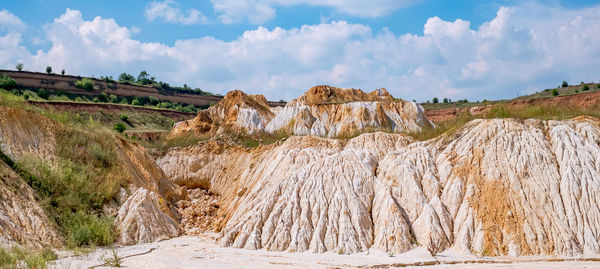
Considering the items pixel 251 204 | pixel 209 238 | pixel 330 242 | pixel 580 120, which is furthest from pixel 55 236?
pixel 580 120

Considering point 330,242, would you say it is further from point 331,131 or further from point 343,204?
point 331,131

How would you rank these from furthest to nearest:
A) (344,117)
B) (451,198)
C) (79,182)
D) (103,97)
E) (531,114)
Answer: (103,97) < (344,117) < (531,114) < (79,182) < (451,198)

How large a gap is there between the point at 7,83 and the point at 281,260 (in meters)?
63.4

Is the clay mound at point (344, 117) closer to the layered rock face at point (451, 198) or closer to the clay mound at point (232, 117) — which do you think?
the clay mound at point (232, 117)

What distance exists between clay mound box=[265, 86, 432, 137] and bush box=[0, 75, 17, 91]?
41.5 meters

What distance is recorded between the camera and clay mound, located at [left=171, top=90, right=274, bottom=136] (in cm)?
4030

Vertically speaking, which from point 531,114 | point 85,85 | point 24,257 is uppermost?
point 85,85

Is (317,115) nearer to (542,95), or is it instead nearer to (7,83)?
(542,95)

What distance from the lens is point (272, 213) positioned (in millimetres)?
16344

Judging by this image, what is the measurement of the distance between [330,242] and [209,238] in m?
4.60

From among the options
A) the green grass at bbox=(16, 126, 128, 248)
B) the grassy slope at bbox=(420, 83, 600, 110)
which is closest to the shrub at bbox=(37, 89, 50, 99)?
the grassy slope at bbox=(420, 83, 600, 110)

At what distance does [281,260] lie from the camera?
13797 millimetres

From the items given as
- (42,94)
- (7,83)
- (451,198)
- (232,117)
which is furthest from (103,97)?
(451,198)

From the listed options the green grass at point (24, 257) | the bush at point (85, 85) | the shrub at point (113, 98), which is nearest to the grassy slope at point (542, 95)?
the shrub at point (113, 98)
